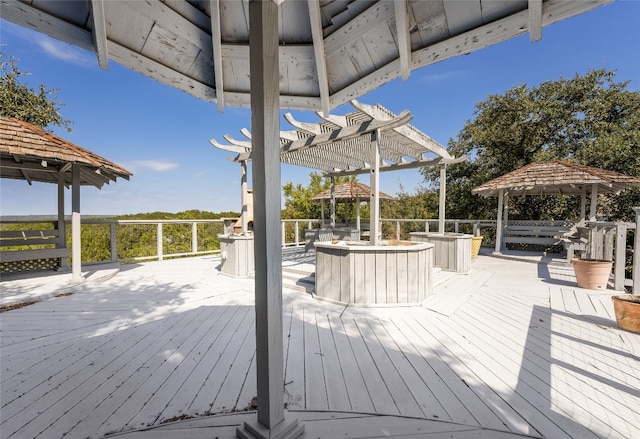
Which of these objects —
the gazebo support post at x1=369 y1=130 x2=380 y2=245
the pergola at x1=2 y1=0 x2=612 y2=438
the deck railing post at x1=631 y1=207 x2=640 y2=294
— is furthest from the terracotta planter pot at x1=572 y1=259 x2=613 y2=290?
the pergola at x1=2 y1=0 x2=612 y2=438

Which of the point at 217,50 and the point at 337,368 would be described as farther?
the point at 337,368

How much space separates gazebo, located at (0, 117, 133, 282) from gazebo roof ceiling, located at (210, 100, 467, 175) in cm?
240

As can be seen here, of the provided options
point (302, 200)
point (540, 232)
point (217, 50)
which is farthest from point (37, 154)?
point (302, 200)

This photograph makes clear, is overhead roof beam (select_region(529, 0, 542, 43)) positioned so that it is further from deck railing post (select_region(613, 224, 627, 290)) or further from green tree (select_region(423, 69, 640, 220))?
green tree (select_region(423, 69, 640, 220))

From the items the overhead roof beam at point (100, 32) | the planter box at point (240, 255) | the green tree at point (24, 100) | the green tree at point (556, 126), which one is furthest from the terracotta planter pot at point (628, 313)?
the green tree at point (24, 100)

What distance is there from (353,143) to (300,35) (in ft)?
13.6

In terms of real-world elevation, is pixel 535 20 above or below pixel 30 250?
above

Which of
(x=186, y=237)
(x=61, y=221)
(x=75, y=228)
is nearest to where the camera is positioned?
(x=75, y=228)

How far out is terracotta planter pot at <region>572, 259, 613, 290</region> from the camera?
4316 mm

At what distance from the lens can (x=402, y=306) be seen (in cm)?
362

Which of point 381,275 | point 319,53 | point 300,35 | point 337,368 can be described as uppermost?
point 300,35

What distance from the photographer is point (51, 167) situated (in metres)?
5.83

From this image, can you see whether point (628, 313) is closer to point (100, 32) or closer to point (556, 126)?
point (100, 32)

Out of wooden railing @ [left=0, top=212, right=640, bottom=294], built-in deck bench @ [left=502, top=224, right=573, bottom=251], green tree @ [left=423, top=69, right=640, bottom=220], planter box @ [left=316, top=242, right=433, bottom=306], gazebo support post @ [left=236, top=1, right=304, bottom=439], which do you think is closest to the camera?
gazebo support post @ [left=236, top=1, right=304, bottom=439]
